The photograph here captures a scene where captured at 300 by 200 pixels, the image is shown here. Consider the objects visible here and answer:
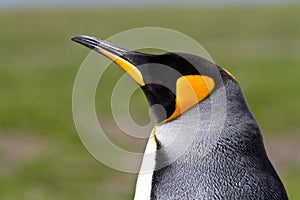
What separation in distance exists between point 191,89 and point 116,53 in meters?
0.35

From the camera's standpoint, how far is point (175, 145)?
3.06 m

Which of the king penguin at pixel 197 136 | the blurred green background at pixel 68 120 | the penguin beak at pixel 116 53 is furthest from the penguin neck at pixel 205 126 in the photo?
the blurred green background at pixel 68 120

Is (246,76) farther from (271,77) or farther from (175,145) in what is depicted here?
(175,145)

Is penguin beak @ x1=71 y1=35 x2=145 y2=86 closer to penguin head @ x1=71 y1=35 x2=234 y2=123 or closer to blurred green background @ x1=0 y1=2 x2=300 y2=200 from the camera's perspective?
penguin head @ x1=71 y1=35 x2=234 y2=123

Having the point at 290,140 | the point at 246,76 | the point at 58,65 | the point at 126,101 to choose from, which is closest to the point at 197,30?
the point at 58,65

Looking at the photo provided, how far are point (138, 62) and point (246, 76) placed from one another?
38.6ft

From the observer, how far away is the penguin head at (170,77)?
3053 millimetres

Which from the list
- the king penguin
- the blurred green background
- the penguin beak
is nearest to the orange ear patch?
the king penguin

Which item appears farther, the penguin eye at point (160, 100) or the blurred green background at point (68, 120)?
the blurred green background at point (68, 120)

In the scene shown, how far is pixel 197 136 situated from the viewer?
3.05m

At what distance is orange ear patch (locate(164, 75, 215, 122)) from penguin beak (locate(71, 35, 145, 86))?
170mm

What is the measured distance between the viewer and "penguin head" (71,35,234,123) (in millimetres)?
3053

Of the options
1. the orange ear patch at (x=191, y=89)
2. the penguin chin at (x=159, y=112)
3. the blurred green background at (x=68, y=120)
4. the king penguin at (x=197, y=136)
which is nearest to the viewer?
the king penguin at (x=197, y=136)

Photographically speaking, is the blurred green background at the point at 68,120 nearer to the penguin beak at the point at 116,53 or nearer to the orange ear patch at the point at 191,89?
the penguin beak at the point at 116,53
